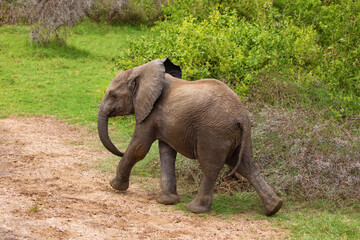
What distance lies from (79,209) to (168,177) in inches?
45.1

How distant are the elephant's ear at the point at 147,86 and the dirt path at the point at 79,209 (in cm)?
106

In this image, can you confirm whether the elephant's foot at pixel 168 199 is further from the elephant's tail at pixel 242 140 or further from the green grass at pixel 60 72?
the green grass at pixel 60 72

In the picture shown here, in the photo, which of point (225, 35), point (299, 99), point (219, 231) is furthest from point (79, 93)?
point (219, 231)

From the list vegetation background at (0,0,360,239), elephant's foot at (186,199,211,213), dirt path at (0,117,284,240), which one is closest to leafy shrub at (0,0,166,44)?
vegetation background at (0,0,360,239)

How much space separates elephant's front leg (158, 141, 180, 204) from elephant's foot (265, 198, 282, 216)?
3.51ft

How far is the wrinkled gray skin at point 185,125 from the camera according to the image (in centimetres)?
535

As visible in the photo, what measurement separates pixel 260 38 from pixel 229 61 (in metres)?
0.99

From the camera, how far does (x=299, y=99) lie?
27.7 ft

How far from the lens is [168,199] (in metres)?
5.75

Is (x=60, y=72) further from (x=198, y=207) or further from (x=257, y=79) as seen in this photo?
(x=198, y=207)

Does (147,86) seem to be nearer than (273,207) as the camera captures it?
No

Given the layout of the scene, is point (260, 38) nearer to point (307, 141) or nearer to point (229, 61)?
point (229, 61)

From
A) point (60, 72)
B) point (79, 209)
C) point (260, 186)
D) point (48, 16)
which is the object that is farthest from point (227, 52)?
point (48, 16)

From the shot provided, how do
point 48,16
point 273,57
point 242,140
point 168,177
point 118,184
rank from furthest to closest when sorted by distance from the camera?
point 48,16 → point 273,57 → point 118,184 → point 168,177 → point 242,140
